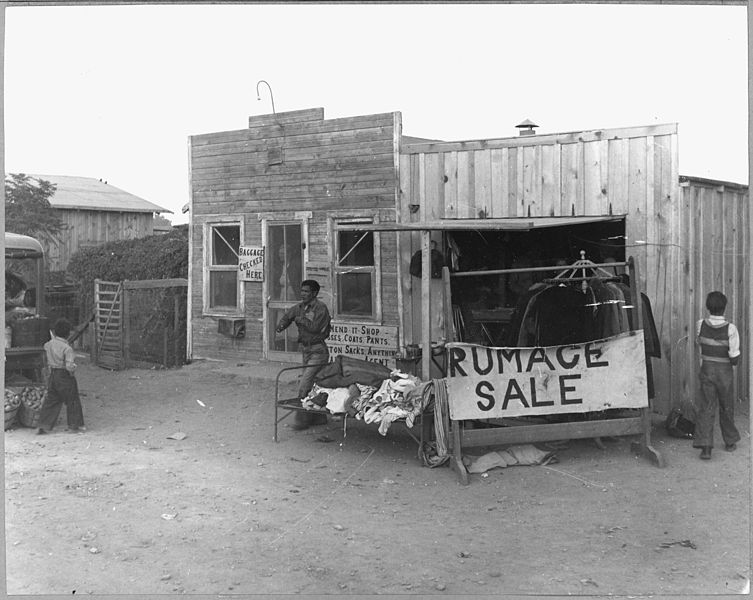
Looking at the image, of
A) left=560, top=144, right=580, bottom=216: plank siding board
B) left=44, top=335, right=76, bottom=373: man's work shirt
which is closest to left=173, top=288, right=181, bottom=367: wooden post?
left=44, top=335, right=76, bottom=373: man's work shirt

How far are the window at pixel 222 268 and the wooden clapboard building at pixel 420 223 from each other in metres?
0.02

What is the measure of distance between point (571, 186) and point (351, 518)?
181 inches

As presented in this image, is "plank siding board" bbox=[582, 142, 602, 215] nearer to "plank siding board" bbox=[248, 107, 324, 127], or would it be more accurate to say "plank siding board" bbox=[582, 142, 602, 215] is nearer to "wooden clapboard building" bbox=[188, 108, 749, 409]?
"wooden clapboard building" bbox=[188, 108, 749, 409]

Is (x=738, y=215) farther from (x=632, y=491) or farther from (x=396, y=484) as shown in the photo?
(x=396, y=484)

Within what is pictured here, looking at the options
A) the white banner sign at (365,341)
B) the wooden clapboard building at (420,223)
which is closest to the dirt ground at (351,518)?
the white banner sign at (365,341)

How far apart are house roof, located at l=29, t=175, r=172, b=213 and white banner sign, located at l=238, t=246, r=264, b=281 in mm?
1738

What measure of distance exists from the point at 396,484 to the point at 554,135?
4.33 metres

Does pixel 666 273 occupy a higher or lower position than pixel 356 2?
lower

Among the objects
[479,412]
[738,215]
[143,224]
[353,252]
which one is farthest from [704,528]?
[143,224]

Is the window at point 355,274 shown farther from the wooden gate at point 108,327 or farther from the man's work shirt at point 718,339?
the man's work shirt at point 718,339

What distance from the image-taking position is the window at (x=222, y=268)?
10969 millimetres

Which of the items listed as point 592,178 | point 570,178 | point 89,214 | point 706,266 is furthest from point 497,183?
point 89,214

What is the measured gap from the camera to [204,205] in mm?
11195

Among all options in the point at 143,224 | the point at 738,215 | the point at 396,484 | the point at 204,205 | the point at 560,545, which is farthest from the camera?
the point at 143,224
